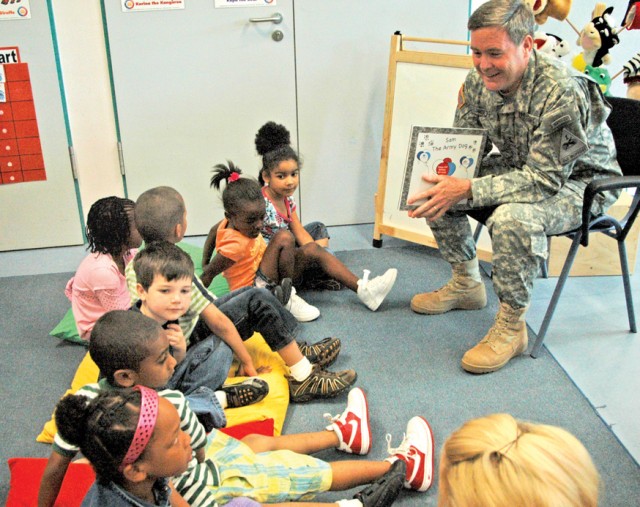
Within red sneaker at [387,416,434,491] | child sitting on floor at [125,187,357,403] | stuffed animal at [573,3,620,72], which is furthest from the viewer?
stuffed animal at [573,3,620,72]

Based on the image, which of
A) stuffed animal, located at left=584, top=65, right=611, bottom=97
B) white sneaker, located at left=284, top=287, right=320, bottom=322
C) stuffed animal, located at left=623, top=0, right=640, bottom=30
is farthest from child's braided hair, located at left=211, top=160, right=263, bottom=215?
stuffed animal, located at left=623, top=0, right=640, bottom=30

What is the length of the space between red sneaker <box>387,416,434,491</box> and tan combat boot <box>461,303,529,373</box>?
1.35ft

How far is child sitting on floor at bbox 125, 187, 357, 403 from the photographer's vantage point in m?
1.96

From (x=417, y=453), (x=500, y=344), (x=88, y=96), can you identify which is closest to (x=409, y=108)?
(x=500, y=344)

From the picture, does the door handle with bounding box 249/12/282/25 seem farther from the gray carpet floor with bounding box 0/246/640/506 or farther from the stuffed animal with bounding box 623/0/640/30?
the stuffed animal with bounding box 623/0/640/30

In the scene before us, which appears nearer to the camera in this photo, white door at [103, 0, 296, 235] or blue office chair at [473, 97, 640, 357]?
blue office chair at [473, 97, 640, 357]

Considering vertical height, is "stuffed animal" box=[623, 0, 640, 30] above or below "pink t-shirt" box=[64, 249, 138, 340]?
above

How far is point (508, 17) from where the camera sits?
6.43 ft

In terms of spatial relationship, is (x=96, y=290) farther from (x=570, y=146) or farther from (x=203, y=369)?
(x=570, y=146)

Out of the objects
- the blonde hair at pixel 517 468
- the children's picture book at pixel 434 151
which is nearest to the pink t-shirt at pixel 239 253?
the children's picture book at pixel 434 151

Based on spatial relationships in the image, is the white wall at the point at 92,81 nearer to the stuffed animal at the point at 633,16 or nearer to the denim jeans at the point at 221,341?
the stuffed animal at the point at 633,16

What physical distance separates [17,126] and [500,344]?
2.47 m

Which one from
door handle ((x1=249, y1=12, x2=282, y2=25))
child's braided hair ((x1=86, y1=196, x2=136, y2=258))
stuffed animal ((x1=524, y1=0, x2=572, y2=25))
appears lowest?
child's braided hair ((x1=86, y1=196, x2=136, y2=258))

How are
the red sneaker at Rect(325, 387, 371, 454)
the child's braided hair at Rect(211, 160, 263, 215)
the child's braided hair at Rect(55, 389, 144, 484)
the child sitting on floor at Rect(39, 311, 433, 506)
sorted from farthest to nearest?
1. the child's braided hair at Rect(211, 160, 263, 215)
2. the red sneaker at Rect(325, 387, 371, 454)
3. the child sitting on floor at Rect(39, 311, 433, 506)
4. the child's braided hair at Rect(55, 389, 144, 484)
